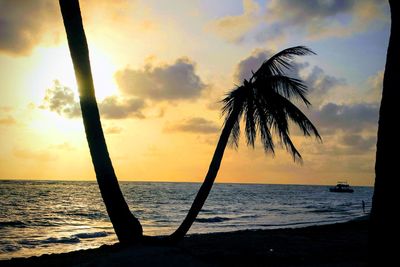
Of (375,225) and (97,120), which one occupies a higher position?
(97,120)

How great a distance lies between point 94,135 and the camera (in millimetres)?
6168

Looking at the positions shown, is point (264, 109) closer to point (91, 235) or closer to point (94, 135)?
point (94, 135)

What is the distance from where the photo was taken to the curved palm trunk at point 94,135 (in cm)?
616

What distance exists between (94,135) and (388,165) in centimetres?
455

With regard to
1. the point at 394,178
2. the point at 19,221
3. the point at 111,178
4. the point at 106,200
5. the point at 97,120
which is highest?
the point at 97,120

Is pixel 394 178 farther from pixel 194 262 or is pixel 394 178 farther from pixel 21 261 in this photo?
pixel 21 261

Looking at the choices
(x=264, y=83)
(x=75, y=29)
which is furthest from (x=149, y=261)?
(x=264, y=83)

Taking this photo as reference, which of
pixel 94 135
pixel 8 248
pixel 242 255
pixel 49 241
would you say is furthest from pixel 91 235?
pixel 94 135

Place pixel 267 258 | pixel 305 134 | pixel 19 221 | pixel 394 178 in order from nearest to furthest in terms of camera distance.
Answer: pixel 394 178, pixel 305 134, pixel 267 258, pixel 19 221

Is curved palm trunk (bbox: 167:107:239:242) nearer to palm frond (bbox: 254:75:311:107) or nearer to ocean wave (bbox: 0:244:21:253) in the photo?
palm frond (bbox: 254:75:311:107)

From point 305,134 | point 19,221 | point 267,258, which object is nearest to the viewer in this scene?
point 305,134

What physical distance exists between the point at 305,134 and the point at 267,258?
3952 millimetres

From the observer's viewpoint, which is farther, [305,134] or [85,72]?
[305,134]

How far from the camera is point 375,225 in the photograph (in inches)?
157
